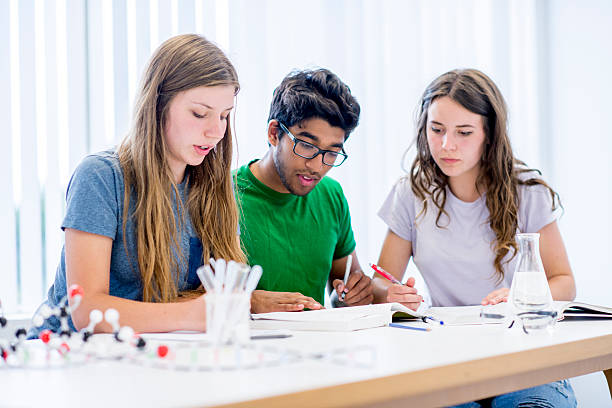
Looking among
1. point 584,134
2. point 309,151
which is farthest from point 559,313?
point 584,134

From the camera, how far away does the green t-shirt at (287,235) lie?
6.28ft

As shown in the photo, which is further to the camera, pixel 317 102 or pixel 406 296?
pixel 317 102

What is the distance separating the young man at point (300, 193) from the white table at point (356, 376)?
782mm

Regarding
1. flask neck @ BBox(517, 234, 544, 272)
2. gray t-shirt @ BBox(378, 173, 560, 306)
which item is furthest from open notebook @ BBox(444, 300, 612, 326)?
gray t-shirt @ BBox(378, 173, 560, 306)

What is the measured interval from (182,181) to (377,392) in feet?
3.20

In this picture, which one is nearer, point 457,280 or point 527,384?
point 527,384

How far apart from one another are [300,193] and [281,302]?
0.51 meters

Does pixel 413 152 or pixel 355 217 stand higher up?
pixel 413 152

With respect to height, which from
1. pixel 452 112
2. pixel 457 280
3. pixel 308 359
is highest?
pixel 452 112

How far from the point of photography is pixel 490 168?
1989 millimetres

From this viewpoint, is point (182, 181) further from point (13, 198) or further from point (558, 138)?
point (558, 138)

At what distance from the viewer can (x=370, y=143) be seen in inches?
108

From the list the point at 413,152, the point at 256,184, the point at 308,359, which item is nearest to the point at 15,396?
the point at 308,359

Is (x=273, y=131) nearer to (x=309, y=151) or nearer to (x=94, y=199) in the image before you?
(x=309, y=151)
